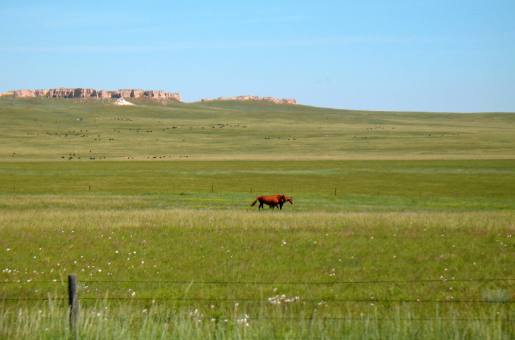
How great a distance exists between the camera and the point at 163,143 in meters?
115

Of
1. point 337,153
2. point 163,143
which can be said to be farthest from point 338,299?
point 163,143

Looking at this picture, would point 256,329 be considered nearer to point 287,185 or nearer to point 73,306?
point 73,306

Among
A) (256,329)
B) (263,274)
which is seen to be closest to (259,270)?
(263,274)

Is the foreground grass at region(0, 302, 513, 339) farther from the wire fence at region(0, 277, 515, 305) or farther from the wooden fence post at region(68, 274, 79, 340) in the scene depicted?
the wire fence at region(0, 277, 515, 305)

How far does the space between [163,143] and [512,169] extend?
6364 centimetres

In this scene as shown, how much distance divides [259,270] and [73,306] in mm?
7659

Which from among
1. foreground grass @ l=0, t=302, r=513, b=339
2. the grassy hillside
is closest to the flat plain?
foreground grass @ l=0, t=302, r=513, b=339

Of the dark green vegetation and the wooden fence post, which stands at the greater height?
the wooden fence post

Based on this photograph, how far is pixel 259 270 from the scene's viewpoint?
1630cm

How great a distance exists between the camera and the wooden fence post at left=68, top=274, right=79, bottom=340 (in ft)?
29.3

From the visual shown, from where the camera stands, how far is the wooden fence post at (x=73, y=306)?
352 inches

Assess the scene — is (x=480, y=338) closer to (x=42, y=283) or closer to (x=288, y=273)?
(x=288, y=273)

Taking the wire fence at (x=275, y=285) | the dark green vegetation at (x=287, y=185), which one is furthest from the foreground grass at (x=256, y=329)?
the dark green vegetation at (x=287, y=185)

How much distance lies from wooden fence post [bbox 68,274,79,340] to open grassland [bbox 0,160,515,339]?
6.2 inches
